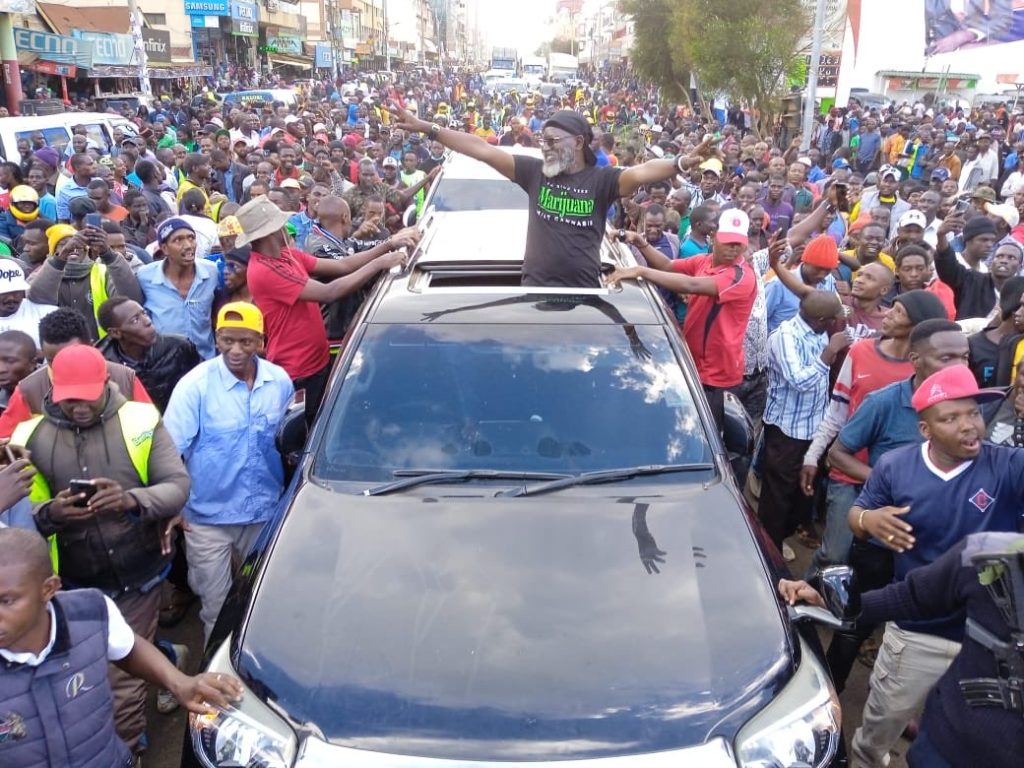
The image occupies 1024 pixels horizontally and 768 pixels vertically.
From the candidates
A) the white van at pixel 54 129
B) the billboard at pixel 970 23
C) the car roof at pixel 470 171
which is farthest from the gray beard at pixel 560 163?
the billboard at pixel 970 23

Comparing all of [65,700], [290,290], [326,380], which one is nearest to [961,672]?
[65,700]

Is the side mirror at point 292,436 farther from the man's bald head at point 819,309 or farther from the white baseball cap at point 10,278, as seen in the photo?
the man's bald head at point 819,309

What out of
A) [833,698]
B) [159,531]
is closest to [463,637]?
[833,698]

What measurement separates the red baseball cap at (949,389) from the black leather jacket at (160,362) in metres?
3.37

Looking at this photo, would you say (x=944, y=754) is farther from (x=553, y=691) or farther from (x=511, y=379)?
(x=511, y=379)

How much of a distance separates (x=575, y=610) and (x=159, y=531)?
1779 mm

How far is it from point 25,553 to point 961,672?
2444 mm

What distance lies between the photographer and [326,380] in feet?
13.7

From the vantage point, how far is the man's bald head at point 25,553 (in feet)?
7.14

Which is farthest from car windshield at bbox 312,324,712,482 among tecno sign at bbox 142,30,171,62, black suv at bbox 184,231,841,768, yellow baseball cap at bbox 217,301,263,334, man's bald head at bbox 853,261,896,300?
tecno sign at bbox 142,30,171,62

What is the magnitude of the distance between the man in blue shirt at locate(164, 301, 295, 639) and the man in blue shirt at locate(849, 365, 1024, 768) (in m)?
2.39

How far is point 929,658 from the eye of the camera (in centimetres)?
298

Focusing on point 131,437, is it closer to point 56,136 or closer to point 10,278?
point 10,278

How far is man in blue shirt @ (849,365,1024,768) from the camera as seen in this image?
2.82m
